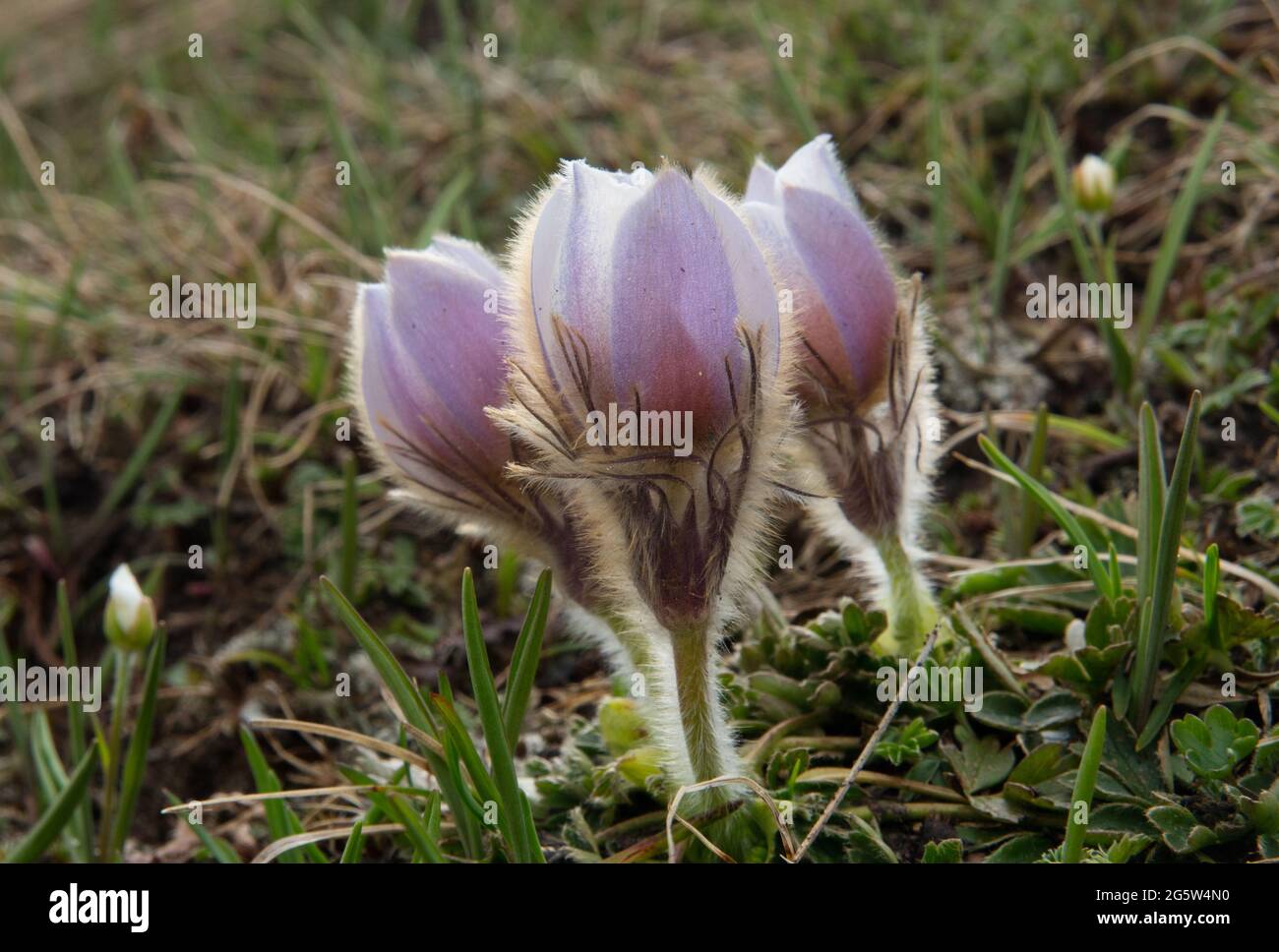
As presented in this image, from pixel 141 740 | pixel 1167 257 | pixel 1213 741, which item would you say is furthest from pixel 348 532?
pixel 1167 257

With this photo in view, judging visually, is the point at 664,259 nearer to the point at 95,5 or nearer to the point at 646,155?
the point at 646,155

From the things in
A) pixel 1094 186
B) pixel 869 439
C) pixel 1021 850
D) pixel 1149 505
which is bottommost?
pixel 1021 850

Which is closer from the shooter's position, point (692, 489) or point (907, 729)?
point (692, 489)

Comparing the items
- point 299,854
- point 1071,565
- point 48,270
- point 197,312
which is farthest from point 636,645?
point 48,270

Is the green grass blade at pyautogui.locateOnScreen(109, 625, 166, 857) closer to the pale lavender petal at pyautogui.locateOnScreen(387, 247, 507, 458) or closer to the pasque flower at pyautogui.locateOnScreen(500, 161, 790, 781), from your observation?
the pale lavender petal at pyautogui.locateOnScreen(387, 247, 507, 458)

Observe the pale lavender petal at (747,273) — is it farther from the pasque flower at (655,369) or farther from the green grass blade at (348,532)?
the green grass blade at (348,532)

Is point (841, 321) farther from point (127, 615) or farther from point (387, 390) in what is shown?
point (127, 615)
